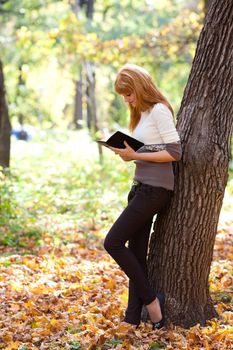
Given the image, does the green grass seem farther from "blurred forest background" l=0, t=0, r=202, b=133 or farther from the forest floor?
"blurred forest background" l=0, t=0, r=202, b=133

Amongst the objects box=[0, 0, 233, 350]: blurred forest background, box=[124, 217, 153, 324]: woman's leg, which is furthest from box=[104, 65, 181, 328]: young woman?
box=[0, 0, 233, 350]: blurred forest background

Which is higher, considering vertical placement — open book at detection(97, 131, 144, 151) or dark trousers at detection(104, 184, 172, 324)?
open book at detection(97, 131, 144, 151)

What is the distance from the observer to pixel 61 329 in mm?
5039

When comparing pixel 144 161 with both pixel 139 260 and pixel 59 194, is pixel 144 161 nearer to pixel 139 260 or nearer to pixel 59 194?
pixel 139 260

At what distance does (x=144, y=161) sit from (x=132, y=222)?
1.61 feet

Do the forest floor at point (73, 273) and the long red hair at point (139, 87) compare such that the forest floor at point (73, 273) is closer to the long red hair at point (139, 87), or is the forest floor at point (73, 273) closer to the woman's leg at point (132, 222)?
the woman's leg at point (132, 222)

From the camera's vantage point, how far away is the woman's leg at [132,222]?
4.62m

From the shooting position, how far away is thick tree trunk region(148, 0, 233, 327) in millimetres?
4805

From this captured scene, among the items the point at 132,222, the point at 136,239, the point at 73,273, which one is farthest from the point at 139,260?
the point at 73,273

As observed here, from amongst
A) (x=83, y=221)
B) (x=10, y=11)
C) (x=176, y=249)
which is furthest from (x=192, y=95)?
(x=10, y=11)

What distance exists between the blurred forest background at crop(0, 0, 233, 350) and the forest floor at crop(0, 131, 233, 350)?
0.01m

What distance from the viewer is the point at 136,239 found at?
4.84 m

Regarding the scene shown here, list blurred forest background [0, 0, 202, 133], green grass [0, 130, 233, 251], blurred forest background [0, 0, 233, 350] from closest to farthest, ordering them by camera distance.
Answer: blurred forest background [0, 0, 233, 350] → green grass [0, 130, 233, 251] → blurred forest background [0, 0, 202, 133]

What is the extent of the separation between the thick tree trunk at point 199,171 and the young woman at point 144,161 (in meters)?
0.21
